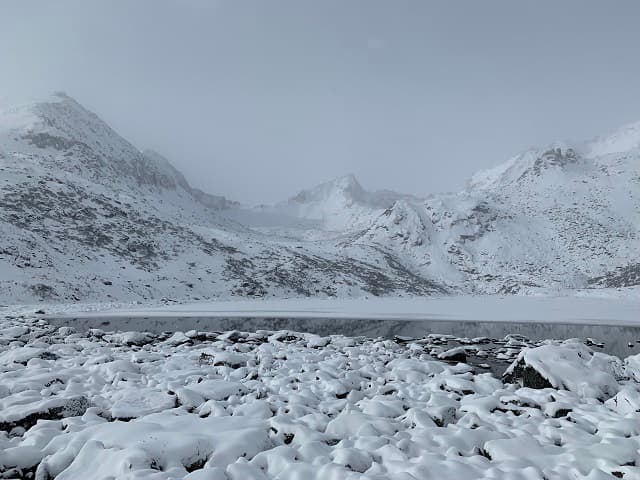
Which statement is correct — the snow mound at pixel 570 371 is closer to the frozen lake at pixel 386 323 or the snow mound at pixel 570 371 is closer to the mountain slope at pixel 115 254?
the frozen lake at pixel 386 323

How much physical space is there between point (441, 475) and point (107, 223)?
67.1 metres

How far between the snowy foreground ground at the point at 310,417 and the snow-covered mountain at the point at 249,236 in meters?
31.6

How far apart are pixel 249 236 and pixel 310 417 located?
102 meters

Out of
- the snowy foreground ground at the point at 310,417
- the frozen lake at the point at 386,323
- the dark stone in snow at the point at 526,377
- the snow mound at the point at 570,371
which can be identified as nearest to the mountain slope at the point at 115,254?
the frozen lake at the point at 386,323

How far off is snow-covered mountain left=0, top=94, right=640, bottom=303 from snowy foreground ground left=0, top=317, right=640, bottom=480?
31636mm

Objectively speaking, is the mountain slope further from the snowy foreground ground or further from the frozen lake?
the snowy foreground ground

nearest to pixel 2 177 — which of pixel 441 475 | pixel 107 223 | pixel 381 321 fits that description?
pixel 107 223

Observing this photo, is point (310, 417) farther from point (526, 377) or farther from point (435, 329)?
point (435, 329)

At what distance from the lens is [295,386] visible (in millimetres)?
10055

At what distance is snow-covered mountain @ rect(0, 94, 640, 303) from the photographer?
47.5 meters

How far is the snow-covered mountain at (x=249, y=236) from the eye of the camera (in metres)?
47.5

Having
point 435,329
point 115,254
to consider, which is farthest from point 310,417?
point 115,254

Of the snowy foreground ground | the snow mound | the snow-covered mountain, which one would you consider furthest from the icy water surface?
the snow-covered mountain

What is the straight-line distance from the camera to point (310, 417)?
7824mm
